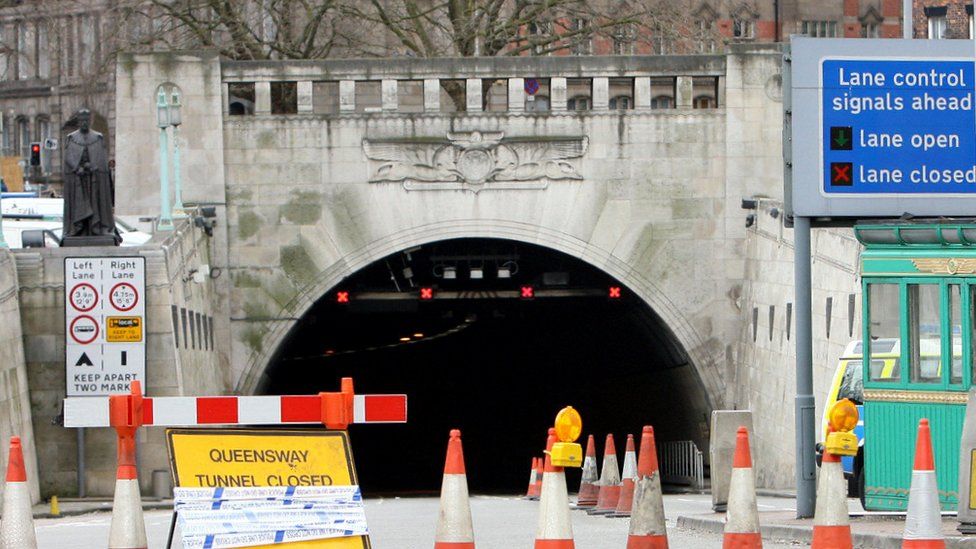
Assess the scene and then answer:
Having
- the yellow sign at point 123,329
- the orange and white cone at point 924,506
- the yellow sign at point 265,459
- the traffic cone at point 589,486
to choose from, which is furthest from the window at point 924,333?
the yellow sign at point 123,329

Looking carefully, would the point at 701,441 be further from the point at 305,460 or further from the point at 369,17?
the point at 305,460

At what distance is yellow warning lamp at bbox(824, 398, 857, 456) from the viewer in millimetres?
12539

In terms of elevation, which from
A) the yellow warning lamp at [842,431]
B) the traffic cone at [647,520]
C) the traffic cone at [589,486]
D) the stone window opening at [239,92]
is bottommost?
the traffic cone at [589,486]

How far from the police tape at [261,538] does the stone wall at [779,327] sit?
1506 cm

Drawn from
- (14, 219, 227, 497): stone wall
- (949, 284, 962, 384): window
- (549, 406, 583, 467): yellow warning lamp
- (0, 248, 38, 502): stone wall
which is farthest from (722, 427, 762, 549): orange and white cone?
(14, 219, 227, 497): stone wall

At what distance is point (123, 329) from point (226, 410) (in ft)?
56.6

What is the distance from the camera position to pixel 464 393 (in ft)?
185

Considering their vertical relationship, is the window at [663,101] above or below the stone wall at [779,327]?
above

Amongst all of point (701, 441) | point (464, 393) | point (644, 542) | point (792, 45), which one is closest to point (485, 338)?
point (464, 393)

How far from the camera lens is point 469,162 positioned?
34.2 m

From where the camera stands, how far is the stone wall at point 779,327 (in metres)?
27.2

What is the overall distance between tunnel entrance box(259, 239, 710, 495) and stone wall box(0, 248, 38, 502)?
799cm

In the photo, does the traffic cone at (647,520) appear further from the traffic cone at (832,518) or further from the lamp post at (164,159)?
the lamp post at (164,159)

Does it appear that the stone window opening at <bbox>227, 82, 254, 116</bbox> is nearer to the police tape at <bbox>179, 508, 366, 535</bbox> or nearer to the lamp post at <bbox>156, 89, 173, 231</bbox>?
the lamp post at <bbox>156, 89, 173, 231</bbox>
